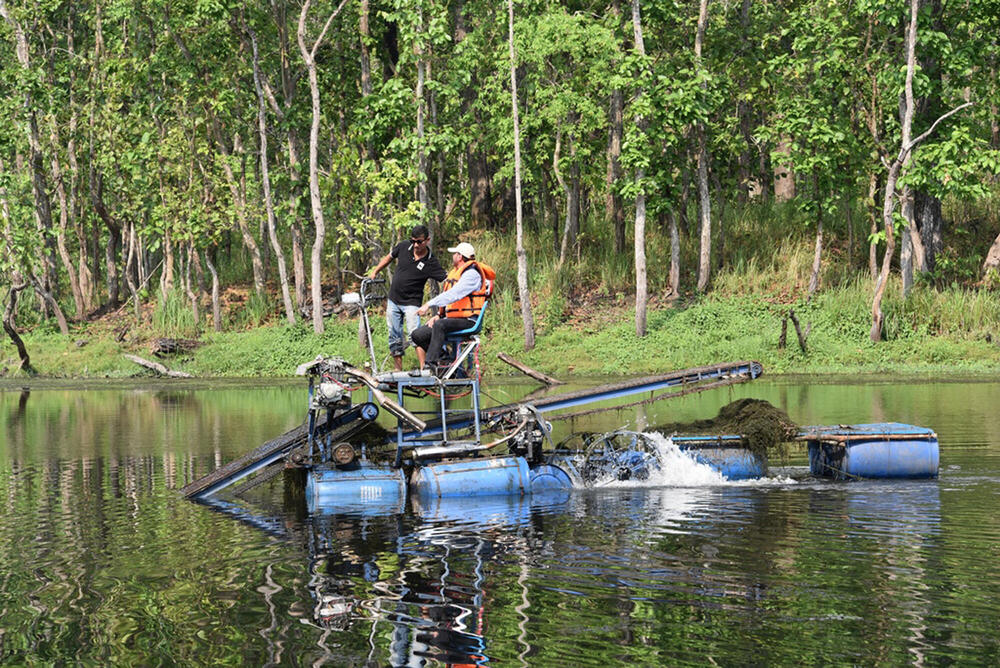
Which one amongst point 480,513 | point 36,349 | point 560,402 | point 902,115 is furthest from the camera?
point 36,349

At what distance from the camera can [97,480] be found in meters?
16.8

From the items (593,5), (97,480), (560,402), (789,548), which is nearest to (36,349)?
(593,5)

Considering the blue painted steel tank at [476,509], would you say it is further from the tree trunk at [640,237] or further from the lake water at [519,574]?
the tree trunk at [640,237]

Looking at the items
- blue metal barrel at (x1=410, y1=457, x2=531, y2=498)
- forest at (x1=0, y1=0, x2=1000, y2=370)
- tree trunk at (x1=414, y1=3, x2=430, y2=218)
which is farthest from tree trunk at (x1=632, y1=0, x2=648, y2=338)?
blue metal barrel at (x1=410, y1=457, x2=531, y2=498)

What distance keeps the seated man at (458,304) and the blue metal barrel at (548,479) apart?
66.4 inches

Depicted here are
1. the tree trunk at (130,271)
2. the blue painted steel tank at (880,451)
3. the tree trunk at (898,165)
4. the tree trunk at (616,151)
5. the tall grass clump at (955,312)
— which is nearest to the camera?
the blue painted steel tank at (880,451)

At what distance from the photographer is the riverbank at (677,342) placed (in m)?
31.1

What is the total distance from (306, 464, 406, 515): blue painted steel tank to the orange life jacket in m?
2.00

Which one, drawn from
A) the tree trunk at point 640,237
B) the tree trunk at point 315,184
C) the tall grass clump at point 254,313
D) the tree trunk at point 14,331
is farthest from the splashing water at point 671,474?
the tree trunk at point 14,331

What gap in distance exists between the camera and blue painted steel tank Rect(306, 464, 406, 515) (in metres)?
14.1

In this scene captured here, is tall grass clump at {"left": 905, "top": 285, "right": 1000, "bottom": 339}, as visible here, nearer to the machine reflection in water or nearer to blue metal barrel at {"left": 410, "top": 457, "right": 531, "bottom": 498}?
the machine reflection in water

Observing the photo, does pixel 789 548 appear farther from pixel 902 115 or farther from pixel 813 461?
pixel 902 115

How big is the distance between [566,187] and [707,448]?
780 inches

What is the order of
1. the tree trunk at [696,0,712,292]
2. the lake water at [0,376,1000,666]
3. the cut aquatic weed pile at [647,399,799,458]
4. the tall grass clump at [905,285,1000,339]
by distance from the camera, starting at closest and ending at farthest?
the lake water at [0,376,1000,666] → the cut aquatic weed pile at [647,399,799,458] → the tall grass clump at [905,285,1000,339] → the tree trunk at [696,0,712,292]
